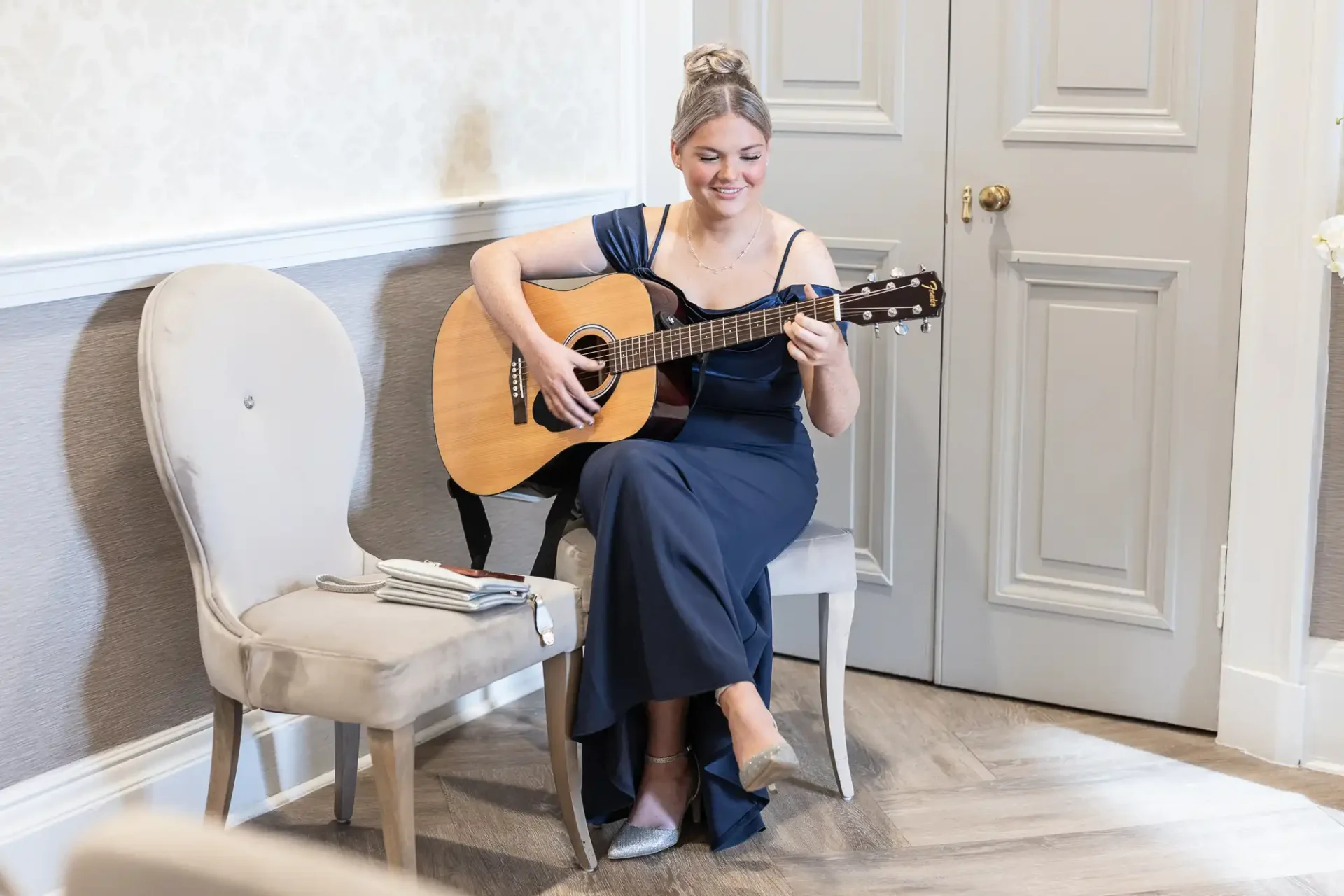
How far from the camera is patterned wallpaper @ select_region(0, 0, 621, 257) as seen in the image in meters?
1.96

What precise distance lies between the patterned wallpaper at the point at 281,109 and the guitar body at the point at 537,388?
299 mm

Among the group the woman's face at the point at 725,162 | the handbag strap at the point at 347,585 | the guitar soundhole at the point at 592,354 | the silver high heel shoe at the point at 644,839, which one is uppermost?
the woman's face at the point at 725,162

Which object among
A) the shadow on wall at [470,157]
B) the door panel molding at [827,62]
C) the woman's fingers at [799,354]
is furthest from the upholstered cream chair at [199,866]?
the door panel molding at [827,62]

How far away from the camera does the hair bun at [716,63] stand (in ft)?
7.51

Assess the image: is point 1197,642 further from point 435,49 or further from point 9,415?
point 9,415

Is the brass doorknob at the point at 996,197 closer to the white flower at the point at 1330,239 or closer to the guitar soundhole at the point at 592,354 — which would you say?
the white flower at the point at 1330,239

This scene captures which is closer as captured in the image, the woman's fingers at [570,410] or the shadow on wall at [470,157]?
the woman's fingers at [570,410]

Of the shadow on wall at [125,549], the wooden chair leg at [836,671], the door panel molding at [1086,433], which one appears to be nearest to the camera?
the shadow on wall at [125,549]

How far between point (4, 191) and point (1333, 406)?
2136 mm

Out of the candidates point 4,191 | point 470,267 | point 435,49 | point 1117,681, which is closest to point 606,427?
point 470,267

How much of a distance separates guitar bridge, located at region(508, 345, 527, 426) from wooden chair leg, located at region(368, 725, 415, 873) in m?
0.62

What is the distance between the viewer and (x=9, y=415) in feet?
6.50

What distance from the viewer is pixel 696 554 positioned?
2.13 metres

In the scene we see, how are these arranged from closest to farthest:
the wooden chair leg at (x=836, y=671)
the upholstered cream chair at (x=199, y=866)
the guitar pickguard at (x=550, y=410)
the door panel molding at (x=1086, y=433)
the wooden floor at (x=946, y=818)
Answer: the upholstered cream chair at (x=199, y=866), the wooden floor at (x=946, y=818), the guitar pickguard at (x=550, y=410), the wooden chair leg at (x=836, y=671), the door panel molding at (x=1086, y=433)
